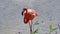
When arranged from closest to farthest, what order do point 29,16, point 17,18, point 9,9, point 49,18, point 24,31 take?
point 29,16, point 24,31, point 49,18, point 17,18, point 9,9

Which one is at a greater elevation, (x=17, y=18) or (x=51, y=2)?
(x=51, y=2)

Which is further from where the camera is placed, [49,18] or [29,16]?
[49,18]

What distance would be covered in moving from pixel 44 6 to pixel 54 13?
0.12m

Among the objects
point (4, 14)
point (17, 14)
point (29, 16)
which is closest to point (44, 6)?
point (17, 14)

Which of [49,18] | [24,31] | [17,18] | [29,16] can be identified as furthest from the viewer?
[17,18]

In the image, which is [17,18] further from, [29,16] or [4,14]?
[29,16]

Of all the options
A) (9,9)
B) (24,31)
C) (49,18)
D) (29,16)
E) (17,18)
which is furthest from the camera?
(9,9)

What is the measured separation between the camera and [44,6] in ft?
5.80

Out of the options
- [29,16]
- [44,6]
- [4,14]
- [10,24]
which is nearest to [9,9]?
[4,14]

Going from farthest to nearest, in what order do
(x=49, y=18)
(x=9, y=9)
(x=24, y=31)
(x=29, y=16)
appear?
1. (x=9, y=9)
2. (x=49, y=18)
3. (x=24, y=31)
4. (x=29, y=16)

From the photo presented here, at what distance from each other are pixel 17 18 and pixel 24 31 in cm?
27

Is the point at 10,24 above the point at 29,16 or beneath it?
beneath

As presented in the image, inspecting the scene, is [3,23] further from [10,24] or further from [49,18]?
[49,18]

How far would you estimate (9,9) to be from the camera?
1811mm
